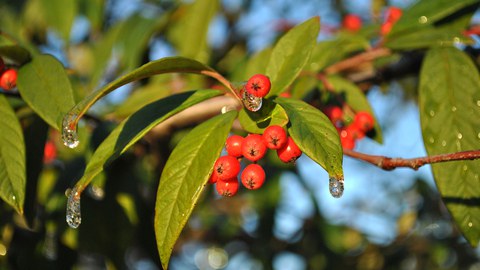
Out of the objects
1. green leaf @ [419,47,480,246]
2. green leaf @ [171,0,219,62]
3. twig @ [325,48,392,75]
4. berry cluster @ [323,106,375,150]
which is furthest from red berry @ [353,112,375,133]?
green leaf @ [171,0,219,62]

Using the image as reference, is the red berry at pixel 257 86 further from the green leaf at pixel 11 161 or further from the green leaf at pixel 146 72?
the green leaf at pixel 11 161

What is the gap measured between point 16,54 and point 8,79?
0.16ft

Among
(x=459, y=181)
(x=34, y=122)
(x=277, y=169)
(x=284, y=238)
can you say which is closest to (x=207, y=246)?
(x=284, y=238)

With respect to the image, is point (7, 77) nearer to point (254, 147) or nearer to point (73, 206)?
point (73, 206)

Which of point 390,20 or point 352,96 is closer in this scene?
point 352,96

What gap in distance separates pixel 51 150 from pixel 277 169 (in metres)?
0.80

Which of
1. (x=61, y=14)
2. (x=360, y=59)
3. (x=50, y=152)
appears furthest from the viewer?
(x=61, y=14)

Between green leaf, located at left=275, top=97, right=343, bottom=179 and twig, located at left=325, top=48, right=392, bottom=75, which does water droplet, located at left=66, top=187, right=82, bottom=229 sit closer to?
green leaf, located at left=275, top=97, right=343, bottom=179

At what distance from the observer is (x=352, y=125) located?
127cm

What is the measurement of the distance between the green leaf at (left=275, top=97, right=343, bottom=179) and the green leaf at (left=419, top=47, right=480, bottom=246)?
32 cm

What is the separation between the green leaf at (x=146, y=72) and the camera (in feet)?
2.69

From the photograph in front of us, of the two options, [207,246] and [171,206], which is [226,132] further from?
[207,246]

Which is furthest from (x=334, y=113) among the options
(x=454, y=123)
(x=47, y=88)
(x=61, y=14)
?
(x=61, y=14)

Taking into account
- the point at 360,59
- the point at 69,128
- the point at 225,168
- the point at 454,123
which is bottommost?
the point at 360,59
